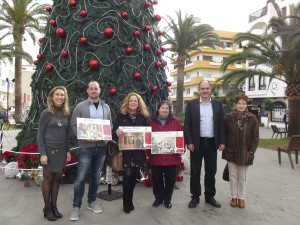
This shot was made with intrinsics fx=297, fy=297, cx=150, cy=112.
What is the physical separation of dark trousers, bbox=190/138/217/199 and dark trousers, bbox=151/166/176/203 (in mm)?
343

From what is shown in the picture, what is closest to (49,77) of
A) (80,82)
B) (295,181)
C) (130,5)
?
(80,82)

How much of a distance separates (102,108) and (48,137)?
0.81m

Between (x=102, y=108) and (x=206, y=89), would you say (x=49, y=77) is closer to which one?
(x=102, y=108)

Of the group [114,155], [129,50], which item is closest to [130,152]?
[114,155]

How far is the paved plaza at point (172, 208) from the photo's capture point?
3.89 meters

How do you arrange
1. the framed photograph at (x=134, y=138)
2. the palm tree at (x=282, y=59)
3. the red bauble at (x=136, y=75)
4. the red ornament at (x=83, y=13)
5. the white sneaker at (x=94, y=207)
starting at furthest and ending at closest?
1. the palm tree at (x=282, y=59)
2. the red bauble at (x=136, y=75)
3. the red ornament at (x=83, y=13)
4. the white sneaker at (x=94, y=207)
5. the framed photograph at (x=134, y=138)

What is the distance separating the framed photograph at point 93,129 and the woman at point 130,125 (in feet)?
0.51

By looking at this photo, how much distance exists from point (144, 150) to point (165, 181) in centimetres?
61

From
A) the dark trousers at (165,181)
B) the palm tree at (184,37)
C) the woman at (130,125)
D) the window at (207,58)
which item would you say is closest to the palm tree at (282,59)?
the palm tree at (184,37)

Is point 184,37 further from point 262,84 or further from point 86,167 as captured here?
point 86,167

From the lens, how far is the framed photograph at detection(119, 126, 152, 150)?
13.0ft

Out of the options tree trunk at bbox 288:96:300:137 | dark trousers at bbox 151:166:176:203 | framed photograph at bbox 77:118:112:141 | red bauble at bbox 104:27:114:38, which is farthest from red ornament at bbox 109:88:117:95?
tree trunk at bbox 288:96:300:137

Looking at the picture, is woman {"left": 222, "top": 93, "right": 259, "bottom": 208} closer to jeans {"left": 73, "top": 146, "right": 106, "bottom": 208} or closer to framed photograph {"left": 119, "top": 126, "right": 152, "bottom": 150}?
framed photograph {"left": 119, "top": 126, "right": 152, "bottom": 150}

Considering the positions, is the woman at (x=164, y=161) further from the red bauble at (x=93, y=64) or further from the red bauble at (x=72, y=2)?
the red bauble at (x=72, y=2)
